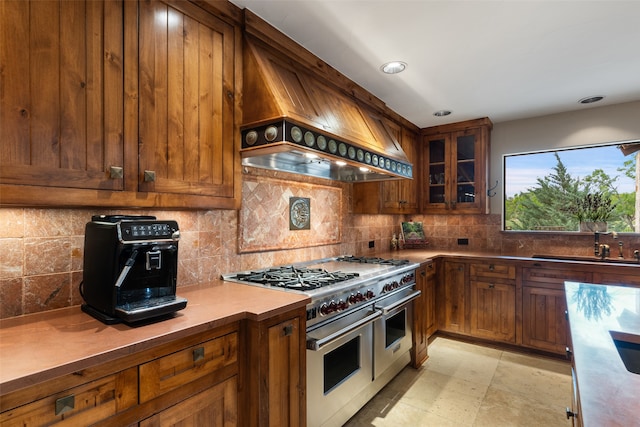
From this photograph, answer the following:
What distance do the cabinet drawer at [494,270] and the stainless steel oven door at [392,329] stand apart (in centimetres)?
105

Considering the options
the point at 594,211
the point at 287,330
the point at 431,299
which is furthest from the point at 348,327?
the point at 594,211

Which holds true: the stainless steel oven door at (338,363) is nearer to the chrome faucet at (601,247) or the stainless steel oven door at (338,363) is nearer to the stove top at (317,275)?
the stove top at (317,275)

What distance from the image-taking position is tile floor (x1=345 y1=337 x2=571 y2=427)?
2.22 metres

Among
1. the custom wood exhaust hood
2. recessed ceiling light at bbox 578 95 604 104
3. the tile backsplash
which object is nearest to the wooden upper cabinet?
the custom wood exhaust hood

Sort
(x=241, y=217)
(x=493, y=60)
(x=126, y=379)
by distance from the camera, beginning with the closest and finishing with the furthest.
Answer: (x=126, y=379), (x=241, y=217), (x=493, y=60)

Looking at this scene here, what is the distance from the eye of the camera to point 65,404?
92 cm

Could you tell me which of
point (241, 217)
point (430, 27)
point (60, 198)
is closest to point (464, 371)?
point (241, 217)

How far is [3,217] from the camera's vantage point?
4.15 ft

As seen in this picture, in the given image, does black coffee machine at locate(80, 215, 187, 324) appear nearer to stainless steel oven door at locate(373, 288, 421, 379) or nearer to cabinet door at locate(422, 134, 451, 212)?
stainless steel oven door at locate(373, 288, 421, 379)

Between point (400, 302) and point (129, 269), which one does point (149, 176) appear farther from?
point (400, 302)

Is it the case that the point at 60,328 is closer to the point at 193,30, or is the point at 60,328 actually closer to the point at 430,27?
the point at 193,30

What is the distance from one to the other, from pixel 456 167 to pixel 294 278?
9.53ft

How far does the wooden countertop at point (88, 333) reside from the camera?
88 cm

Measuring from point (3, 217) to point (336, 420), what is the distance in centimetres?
198
